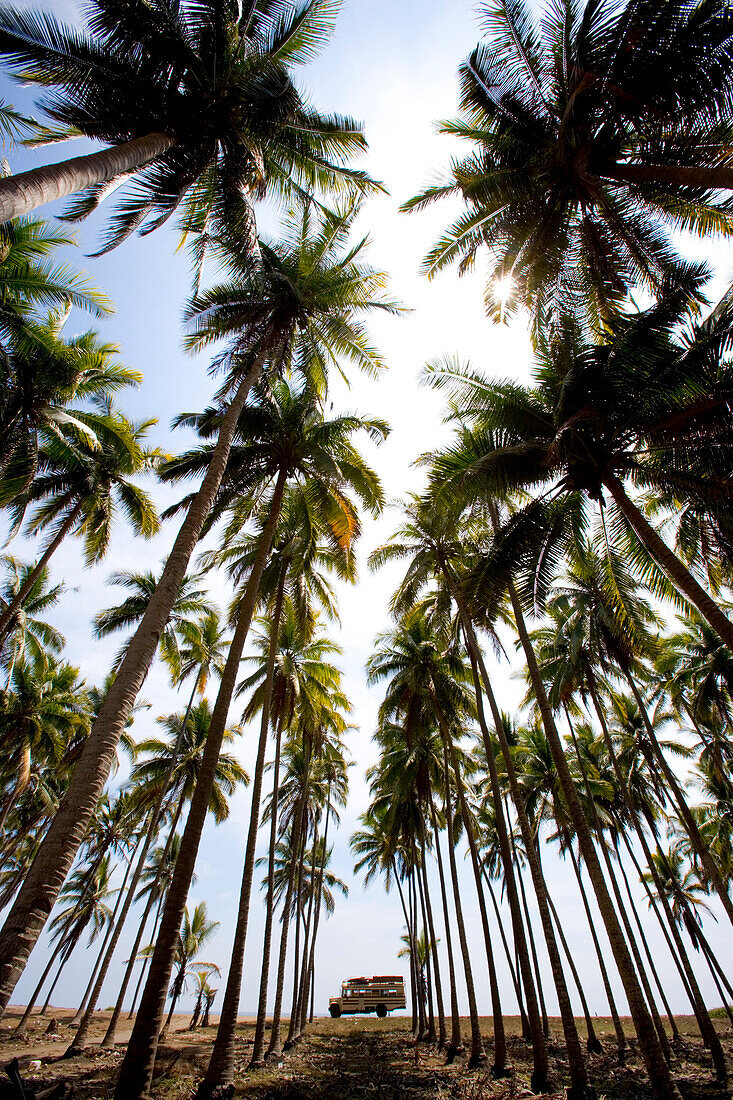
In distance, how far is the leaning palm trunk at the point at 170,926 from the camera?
19.1 ft

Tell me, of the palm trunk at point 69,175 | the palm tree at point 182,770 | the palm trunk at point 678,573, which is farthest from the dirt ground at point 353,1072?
the palm trunk at point 678,573

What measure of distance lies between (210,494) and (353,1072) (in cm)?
1705

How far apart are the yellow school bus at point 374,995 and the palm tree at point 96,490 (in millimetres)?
33242

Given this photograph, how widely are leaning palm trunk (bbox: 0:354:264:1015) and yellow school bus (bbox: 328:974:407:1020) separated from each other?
38524 millimetres

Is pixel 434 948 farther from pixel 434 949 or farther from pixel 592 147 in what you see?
pixel 592 147

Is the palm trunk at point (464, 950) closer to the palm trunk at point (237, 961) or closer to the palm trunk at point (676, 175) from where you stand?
the palm trunk at point (237, 961)

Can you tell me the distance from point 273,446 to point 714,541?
10.7 metres

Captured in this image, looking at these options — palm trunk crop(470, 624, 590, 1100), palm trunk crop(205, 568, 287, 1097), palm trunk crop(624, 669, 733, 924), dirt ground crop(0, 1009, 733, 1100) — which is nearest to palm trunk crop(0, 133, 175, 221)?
dirt ground crop(0, 1009, 733, 1100)

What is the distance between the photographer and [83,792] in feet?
16.4

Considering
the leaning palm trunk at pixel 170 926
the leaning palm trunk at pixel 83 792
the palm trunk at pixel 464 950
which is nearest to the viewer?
the leaning palm trunk at pixel 83 792

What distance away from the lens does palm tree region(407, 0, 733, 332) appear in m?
7.37

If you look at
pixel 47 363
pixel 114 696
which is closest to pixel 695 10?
pixel 114 696

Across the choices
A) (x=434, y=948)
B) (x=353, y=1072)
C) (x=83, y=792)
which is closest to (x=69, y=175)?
(x=83, y=792)

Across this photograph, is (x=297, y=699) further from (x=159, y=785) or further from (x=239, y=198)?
(x=239, y=198)
